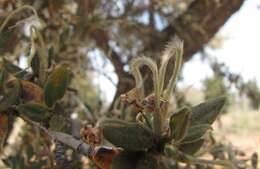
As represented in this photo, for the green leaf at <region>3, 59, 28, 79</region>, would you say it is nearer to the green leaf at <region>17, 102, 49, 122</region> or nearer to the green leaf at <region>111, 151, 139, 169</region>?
the green leaf at <region>17, 102, 49, 122</region>

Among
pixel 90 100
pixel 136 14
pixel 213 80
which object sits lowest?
pixel 90 100

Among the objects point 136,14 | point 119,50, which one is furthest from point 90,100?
point 136,14

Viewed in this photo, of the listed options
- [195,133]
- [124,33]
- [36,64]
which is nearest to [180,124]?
[195,133]

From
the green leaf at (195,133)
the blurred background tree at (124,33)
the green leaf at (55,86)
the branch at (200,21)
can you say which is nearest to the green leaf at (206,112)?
the green leaf at (195,133)

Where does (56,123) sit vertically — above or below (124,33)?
below

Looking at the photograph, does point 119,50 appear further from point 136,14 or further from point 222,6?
point 222,6

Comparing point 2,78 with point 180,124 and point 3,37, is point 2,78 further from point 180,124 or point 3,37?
point 180,124
